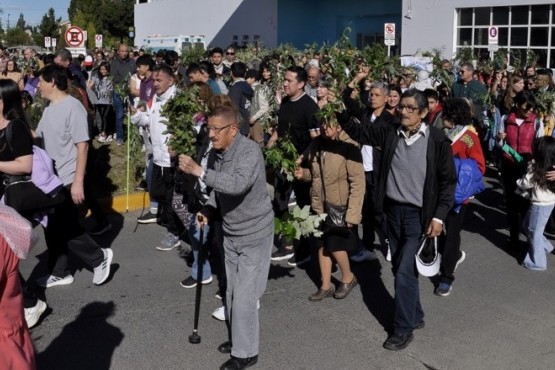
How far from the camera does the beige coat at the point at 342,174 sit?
21.1 feet

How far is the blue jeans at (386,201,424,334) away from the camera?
18.6 feet

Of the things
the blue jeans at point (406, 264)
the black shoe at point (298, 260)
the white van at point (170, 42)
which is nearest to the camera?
the blue jeans at point (406, 264)

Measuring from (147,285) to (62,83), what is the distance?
80.5 inches

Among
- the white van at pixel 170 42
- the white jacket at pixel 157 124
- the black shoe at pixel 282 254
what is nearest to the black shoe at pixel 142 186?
the white jacket at pixel 157 124

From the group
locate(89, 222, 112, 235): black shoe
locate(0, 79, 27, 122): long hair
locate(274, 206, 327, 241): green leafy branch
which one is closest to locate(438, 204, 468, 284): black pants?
locate(274, 206, 327, 241): green leafy branch

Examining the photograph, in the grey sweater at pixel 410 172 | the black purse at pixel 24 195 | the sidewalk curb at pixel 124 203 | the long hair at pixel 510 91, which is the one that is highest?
the long hair at pixel 510 91

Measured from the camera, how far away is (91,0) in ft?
260

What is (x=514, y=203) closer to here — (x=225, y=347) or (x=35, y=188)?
(x=225, y=347)

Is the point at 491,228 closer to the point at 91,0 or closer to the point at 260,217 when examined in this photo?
the point at 260,217

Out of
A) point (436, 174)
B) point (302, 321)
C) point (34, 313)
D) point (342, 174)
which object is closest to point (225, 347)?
point (302, 321)

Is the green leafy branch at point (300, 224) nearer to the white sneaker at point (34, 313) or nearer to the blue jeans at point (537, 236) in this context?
the white sneaker at point (34, 313)

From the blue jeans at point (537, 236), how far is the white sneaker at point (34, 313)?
4834 millimetres

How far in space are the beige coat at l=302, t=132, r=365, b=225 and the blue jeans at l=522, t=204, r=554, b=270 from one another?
7.79ft

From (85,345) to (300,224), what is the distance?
200cm
